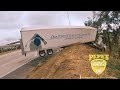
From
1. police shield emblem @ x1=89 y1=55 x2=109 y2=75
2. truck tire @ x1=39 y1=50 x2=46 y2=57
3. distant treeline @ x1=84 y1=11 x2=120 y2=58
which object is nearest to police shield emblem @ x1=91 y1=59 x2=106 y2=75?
police shield emblem @ x1=89 y1=55 x2=109 y2=75

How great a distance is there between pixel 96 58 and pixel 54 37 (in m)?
1.55

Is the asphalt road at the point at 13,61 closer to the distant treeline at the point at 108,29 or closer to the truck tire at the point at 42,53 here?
the truck tire at the point at 42,53

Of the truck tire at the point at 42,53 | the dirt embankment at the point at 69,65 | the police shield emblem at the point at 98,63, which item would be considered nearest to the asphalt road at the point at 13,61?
the truck tire at the point at 42,53

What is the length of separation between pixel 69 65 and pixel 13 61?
159cm

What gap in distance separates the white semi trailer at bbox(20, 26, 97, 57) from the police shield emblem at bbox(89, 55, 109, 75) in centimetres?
88

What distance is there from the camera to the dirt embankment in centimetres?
604

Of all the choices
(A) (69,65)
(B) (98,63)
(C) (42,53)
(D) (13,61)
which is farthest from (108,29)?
(D) (13,61)

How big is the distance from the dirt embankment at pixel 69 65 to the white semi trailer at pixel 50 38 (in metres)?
0.15

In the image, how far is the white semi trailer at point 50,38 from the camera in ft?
21.7

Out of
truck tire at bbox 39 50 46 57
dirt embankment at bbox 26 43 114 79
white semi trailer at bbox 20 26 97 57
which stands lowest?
dirt embankment at bbox 26 43 114 79

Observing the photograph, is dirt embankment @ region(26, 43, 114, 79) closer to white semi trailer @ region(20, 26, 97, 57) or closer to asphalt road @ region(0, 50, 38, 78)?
white semi trailer @ region(20, 26, 97, 57)
